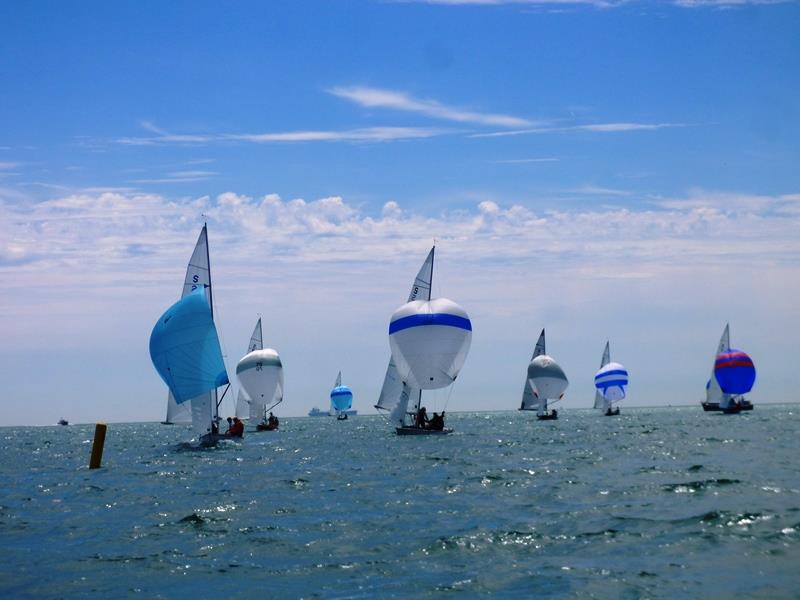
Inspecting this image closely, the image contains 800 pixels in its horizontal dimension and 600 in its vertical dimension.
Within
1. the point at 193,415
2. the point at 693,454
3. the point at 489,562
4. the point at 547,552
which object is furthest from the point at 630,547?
the point at 193,415

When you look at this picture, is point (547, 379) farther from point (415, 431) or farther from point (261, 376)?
point (415, 431)

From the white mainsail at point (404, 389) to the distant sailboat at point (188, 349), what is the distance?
48.7ft

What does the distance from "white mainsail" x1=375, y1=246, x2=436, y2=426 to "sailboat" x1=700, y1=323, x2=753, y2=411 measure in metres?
40.7

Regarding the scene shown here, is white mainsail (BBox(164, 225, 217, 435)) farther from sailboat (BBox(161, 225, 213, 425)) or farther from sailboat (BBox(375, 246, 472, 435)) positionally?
sailboat (BBox(375, 246, 472, 435))

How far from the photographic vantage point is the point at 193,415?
5153 centimetres

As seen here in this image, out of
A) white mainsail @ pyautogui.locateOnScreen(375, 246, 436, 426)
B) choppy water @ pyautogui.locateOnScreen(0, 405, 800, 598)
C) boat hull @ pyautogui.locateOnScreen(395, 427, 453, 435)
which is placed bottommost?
choppy water @ pyautogui.locateOnScreen(0, 405, 800, 598)

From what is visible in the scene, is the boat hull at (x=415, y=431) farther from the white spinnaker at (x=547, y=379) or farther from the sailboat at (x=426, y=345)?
the white spinnaker at (x=547, y=379)

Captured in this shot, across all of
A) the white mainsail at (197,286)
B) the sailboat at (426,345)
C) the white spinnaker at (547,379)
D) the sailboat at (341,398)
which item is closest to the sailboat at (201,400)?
the white mainsail at (197,286)

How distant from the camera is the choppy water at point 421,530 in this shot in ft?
52.1

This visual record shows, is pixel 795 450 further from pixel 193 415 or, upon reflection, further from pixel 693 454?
pixel 193 415

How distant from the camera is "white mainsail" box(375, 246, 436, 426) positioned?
6159 cm

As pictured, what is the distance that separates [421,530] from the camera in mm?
21031

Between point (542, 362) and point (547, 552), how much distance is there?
8845 centimetres

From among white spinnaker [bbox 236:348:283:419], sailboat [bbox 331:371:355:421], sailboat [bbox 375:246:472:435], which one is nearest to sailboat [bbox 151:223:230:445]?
sailboat [bbox 375:246:472:435]
